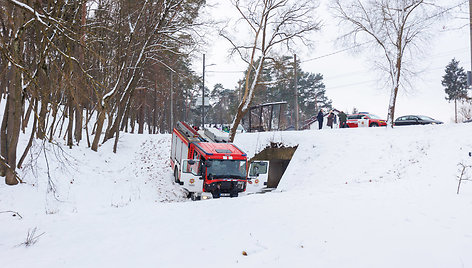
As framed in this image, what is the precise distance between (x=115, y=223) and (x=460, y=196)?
26.5 ft

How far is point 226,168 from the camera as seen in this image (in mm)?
12633

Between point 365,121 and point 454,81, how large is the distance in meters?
37.8

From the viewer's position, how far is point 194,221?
654 centimetres

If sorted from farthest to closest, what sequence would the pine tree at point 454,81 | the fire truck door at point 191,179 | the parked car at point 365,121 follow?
the pine tree at point 454,81
the parked car at point 365,121
the fire truck door at point 191,179

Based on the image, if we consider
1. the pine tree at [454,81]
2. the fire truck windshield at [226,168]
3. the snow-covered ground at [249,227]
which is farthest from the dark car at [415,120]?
the pine tree at [454,81]

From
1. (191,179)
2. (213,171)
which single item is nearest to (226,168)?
(213,171)

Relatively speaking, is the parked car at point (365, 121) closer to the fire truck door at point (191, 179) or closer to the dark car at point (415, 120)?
the dark car at point (415, 120)

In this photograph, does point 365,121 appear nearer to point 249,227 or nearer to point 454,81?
point 249,227

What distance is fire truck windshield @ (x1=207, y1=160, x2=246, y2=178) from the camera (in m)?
12.4

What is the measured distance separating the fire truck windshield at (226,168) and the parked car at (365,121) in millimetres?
15753

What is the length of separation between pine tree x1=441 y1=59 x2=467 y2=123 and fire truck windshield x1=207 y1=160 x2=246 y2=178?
5175 cm

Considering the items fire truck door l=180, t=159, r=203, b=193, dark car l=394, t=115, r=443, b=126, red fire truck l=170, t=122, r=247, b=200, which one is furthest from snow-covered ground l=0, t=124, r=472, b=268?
dark car l=394, t=115, r=443, b=126

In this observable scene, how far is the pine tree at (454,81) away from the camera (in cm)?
5117

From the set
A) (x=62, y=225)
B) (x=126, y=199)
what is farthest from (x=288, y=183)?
(x=62, y=225)
